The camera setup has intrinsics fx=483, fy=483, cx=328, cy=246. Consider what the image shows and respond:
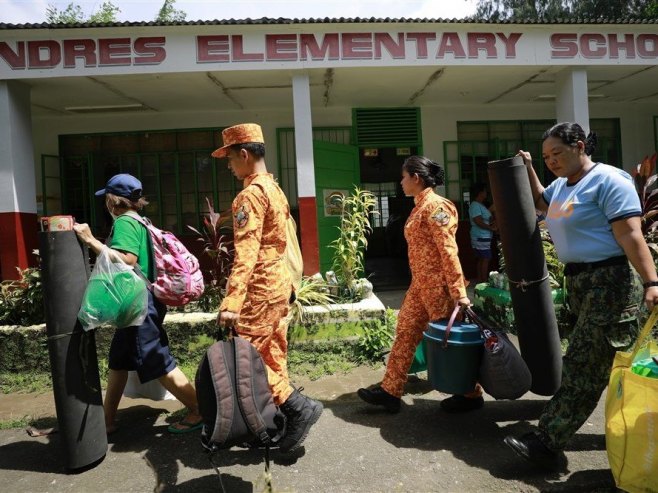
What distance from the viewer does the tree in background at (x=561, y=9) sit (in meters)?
17.3

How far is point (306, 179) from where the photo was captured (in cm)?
590

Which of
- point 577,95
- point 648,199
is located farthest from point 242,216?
point 577,95

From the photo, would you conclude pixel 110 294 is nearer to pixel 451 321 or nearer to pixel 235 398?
pixel 235 398

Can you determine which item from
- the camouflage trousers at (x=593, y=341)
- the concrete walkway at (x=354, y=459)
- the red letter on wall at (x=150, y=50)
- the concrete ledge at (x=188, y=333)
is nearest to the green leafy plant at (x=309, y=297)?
the concrete ledge at (x=188, y=333)

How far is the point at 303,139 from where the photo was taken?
5949mm

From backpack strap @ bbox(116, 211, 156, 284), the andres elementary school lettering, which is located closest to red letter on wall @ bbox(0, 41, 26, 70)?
the andres elementary school lettering

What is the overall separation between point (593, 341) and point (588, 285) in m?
0.28

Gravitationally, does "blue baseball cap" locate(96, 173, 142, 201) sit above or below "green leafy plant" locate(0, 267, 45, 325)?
above

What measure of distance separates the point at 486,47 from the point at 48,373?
238 inches

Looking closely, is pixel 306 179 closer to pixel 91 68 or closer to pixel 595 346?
pixel 91 68

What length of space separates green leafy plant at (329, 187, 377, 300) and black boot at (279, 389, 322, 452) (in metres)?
2.34

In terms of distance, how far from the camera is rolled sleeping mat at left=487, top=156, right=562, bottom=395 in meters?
2.80

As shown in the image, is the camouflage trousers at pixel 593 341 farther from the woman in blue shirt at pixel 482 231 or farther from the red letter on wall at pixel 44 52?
the red letter on wall at pixel 44 52

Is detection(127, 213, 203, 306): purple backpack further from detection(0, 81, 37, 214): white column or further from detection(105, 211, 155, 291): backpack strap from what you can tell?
detection(0, 81, 37, 214): white column
